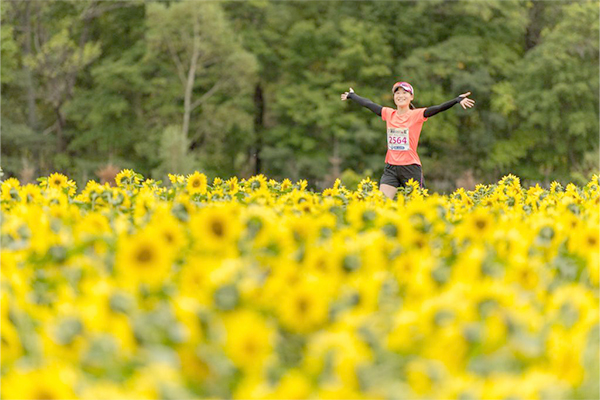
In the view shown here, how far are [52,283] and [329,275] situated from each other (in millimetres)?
917

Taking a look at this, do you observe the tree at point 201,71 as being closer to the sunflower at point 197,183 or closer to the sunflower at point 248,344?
the sunflower at point 197,183

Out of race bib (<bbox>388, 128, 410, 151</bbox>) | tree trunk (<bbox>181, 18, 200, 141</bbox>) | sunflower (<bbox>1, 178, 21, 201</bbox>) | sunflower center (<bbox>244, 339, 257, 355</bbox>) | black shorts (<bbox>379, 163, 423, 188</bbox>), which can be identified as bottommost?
sunflower (<bbox>1, 178, 21, 201</bbox>)

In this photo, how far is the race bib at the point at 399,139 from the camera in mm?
7824

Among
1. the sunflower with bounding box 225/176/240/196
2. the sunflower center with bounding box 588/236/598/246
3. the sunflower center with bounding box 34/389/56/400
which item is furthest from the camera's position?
the sunflower with bounding box 225/176/240/196

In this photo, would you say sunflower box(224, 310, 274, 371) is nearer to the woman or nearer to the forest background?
the woman

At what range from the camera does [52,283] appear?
2.56 m

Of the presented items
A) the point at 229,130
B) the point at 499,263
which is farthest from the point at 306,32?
the point at 499,263

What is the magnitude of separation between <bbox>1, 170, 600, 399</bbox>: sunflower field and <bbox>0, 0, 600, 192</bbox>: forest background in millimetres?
25136

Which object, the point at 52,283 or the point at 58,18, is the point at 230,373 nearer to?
the point at 52,283

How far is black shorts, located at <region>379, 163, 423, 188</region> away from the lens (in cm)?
782

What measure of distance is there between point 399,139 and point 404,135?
7cm

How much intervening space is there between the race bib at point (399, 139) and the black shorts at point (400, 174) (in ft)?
0.63

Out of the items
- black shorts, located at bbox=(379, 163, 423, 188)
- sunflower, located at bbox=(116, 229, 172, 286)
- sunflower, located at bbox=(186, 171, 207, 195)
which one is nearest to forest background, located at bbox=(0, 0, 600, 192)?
black shorts, located at bbox=(379, 163, 423, 188)

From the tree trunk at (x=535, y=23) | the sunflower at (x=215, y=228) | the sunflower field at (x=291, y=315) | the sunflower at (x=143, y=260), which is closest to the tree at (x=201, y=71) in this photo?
the tree trunk at (x=535, y=23)
